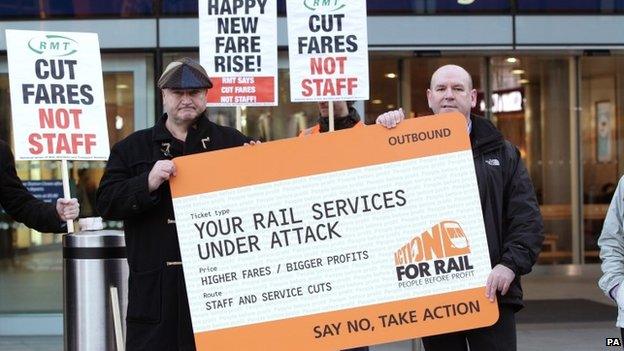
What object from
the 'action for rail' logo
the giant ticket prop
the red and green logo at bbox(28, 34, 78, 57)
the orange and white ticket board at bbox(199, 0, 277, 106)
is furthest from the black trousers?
the orange and white ticket board at bbox(199, 0, 277, 106)

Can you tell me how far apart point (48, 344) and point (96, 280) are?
15.3ft

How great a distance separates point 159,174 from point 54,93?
2.52m

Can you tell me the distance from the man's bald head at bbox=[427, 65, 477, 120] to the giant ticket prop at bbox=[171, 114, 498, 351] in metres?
0.09

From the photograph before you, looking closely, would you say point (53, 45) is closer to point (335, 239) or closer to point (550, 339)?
point (335, 239)

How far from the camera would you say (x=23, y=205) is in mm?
5902

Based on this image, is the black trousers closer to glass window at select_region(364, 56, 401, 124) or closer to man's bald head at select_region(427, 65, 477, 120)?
man's bald head at select_region(427, 65, 477, 120)

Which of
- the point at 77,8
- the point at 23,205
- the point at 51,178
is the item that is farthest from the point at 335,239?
the point at 77,8

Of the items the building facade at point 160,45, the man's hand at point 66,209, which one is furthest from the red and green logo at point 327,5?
the building facade at point 160,45

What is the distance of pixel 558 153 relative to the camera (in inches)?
666

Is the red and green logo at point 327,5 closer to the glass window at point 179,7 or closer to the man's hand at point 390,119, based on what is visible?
the man's hand at point 390,119

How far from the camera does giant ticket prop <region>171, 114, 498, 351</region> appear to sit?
4.53 m

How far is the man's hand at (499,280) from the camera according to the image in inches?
174

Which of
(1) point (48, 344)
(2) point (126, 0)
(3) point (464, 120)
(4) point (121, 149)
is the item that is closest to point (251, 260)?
(4) point (121, 149)

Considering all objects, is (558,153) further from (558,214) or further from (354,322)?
(354,322)
